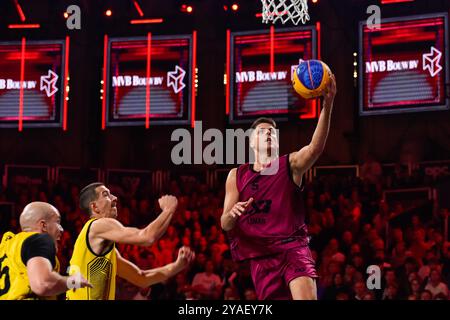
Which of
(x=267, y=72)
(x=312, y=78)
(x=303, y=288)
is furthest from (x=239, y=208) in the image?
(x=267, y=72)

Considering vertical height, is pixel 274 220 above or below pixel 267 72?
below

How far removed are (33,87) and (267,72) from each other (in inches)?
195

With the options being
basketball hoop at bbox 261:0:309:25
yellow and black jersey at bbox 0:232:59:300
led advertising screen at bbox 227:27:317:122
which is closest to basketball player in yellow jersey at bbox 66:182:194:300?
yellow and black jersey at bbox 0:232:59:300

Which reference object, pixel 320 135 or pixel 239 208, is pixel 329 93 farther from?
pixel 239 208

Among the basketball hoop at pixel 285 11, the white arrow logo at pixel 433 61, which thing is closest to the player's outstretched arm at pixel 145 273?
the basketball hoop at pixel 285 11

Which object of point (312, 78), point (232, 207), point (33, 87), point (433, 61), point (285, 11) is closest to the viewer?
point (312, 78)

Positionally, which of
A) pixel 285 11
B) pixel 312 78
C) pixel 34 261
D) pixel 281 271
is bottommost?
pixel 281 271

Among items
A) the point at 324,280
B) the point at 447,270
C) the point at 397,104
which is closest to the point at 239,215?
the point at 324,280

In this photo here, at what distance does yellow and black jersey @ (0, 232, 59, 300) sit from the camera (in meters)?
4.58

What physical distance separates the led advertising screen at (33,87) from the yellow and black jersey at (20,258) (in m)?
11.0

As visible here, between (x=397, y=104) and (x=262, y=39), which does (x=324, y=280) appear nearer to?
(x=397, y=104)

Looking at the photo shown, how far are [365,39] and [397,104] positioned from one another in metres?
1.49

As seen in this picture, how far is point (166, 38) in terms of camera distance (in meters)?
15.6

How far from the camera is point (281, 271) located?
213 inches
